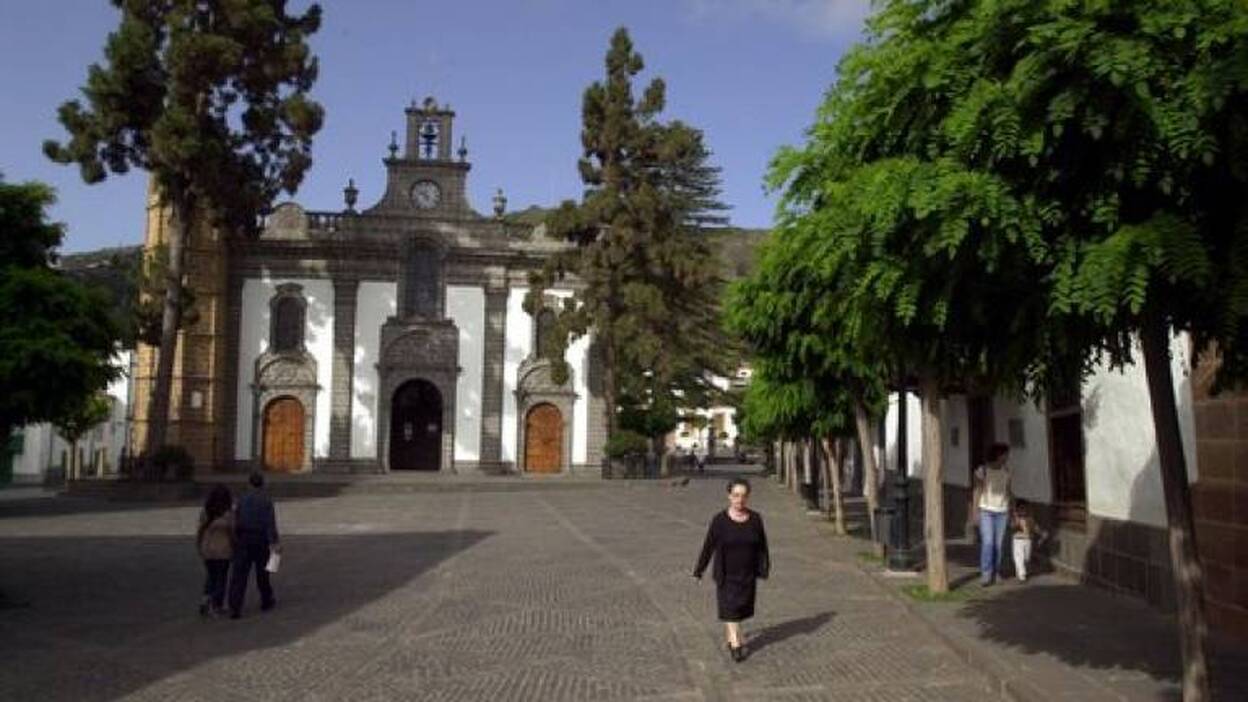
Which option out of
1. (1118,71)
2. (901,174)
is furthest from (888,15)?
(1118,71)

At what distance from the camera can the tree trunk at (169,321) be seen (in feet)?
103

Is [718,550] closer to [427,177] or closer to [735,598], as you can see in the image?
[735,598]

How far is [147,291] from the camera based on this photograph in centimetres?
3294

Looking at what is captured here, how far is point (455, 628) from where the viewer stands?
396 inches

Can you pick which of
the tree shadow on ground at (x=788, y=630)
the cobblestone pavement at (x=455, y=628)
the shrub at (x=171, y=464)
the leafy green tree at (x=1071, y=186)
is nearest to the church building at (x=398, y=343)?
the shrub at (x=171, y=464)

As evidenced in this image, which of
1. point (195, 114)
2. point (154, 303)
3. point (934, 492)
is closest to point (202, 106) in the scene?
point (195, 114)

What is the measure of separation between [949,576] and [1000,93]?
9.48 m

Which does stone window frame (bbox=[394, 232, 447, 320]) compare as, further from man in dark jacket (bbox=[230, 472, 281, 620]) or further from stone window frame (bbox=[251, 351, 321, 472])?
man in dark jacket (bbox=[230, 472, 281, 620])

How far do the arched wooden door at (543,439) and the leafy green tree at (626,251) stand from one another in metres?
2.47

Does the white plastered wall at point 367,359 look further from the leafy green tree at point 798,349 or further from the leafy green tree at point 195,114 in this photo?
the leafy green tree at point 798,349

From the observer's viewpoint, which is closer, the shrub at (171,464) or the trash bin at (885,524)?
the trash bin at (885,524)

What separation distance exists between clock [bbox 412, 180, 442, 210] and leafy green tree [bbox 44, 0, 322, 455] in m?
11.4

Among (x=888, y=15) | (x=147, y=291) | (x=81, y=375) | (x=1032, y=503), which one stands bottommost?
(x=1032, y=503)

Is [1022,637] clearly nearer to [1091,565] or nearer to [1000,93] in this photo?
[1091,565]
